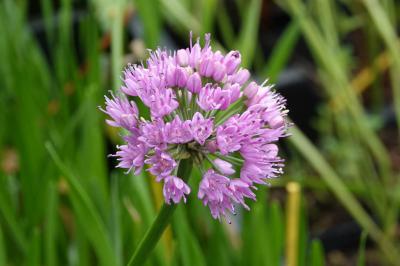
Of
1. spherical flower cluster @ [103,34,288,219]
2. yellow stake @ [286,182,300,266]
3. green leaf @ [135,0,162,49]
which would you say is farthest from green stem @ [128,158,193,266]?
green leaf @ [135,0,162,49]

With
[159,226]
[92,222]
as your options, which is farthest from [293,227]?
[159,226]

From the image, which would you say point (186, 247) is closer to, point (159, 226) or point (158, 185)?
point (158, 185)

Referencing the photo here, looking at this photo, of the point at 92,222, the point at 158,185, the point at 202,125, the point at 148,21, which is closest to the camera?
the point at 202,125

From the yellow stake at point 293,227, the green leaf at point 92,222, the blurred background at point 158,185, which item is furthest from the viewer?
the yellow stake at point 293,227

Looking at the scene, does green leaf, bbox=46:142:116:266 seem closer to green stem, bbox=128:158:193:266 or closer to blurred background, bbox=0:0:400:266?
blurred background, bbox=0:0:400:266

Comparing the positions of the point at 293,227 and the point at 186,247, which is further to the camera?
the point at 293,227

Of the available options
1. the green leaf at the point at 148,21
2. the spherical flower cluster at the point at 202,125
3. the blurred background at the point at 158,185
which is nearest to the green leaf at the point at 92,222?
the blurred background at the point at 158,185

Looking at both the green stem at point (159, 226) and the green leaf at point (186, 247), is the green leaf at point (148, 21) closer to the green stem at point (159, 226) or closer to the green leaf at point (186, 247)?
the green leaf at point (186, 247)

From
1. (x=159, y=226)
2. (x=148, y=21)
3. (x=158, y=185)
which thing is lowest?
(x=159, y=226)
